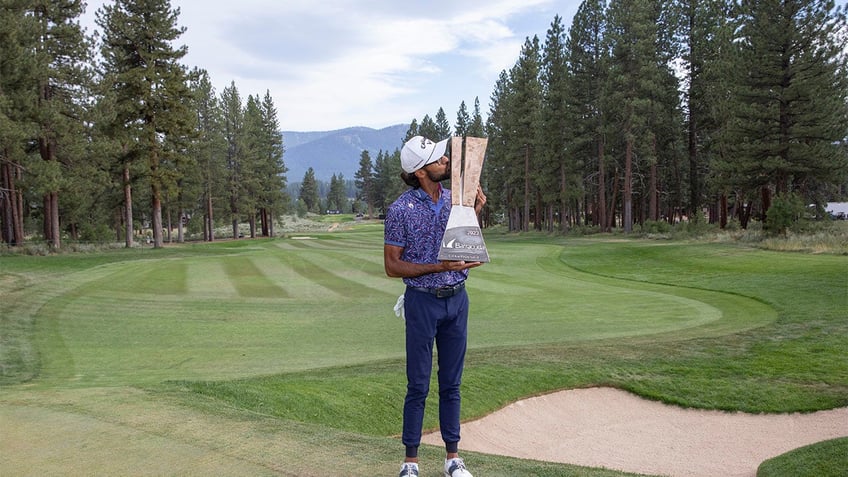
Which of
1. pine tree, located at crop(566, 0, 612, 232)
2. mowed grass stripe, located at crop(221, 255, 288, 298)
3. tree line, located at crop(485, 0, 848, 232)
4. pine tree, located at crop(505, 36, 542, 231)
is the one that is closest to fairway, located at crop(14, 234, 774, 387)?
mowed grass stripe, located at crop(221, 255, 288, 298)

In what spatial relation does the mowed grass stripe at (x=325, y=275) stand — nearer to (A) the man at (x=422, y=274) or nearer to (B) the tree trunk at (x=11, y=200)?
(A) the man at (x=422, y=274)

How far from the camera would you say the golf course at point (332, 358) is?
4602 millimetres

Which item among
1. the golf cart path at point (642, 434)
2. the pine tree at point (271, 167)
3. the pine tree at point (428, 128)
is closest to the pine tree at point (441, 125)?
the pine tree at point (428, 128)

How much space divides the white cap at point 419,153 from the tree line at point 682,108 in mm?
27026

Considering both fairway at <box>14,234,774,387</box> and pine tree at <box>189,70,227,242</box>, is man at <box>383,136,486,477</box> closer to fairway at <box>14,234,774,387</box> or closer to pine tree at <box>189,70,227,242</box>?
fairway at <box>14,234,774,387</box>

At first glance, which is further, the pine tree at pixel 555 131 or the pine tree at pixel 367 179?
the pine tree at pixel 367 179

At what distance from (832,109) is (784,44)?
4076 millimetres

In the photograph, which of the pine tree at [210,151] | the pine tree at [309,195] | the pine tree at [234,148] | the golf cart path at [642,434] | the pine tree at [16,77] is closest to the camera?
the golf cart path at [642,434]

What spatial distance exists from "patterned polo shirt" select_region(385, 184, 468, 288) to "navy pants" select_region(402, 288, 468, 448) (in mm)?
126

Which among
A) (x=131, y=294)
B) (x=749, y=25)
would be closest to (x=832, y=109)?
(x=749, y=25)

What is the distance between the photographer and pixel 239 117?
66125mm

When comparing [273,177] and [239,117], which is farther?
[273,177]

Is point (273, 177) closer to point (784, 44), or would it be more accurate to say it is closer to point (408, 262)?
point (784, 44)

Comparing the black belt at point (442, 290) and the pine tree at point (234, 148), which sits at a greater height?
the pine tree at point (234, 148)
